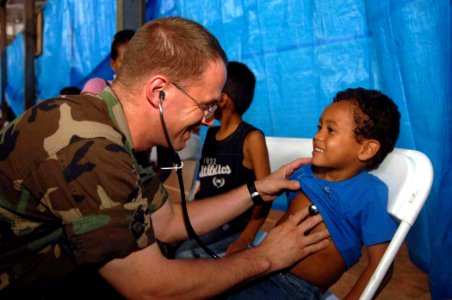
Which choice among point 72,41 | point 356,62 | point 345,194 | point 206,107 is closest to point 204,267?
point 206,107

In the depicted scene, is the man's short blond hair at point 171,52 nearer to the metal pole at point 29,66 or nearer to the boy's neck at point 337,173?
the boy's neck at point 337,173

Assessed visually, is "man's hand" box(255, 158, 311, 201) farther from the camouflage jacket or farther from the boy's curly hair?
the camouflage jacket

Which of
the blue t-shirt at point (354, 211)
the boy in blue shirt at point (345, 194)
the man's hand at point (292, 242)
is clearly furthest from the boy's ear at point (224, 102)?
the man's hand at point (292, 242)

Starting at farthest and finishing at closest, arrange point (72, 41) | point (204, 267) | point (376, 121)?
1. point (72, 41)
2. point (376, 121)
3. point (204, 267)

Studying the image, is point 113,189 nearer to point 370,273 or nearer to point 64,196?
point 64,196

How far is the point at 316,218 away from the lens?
1273 mm

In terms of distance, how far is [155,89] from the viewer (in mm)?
1092

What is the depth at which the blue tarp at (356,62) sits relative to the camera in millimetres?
1527

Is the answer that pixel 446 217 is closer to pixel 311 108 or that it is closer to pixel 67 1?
pixel 311 108

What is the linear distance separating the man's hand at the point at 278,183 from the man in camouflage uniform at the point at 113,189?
0.72 ft

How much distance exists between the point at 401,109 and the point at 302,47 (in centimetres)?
78

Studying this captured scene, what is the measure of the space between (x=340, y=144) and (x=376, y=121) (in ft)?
0.50

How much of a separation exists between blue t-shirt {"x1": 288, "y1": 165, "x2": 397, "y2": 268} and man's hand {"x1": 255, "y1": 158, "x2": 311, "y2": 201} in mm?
84

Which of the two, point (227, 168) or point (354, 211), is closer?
point (354, 211)
